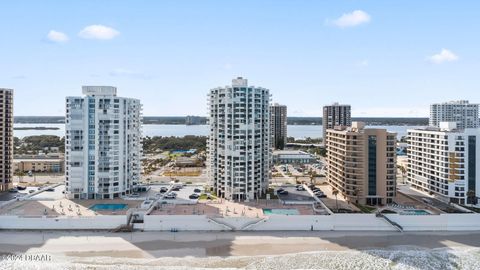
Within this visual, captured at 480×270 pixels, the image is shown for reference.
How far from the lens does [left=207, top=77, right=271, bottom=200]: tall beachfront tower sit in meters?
51.1

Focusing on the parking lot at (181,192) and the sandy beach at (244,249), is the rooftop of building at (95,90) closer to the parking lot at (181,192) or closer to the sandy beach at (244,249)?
the parking lot at (181,192)

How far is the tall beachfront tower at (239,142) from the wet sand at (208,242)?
11066 millimetres

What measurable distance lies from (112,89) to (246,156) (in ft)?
66.7

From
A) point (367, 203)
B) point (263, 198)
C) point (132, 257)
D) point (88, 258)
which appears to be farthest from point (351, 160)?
point (88, 258)

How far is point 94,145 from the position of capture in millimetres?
50938

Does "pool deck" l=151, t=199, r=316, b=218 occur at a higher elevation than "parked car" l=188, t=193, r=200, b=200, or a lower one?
lower

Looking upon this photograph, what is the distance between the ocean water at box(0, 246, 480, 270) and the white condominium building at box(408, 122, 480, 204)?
51.5 feet

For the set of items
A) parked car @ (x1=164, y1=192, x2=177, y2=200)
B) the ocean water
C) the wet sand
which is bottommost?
the ocean water

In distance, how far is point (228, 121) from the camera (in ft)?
171

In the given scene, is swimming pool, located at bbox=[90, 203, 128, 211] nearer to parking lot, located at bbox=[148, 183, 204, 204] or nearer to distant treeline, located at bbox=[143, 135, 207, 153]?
parking lot, located at bbox=[148, 183, 204, 204]

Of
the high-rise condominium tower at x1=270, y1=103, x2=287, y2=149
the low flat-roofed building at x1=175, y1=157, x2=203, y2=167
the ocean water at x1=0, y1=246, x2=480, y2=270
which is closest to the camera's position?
the ocean water at x1=0, y1=246, x2=480, y2=270

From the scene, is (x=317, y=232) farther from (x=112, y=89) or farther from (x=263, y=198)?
(x=112, y=89)

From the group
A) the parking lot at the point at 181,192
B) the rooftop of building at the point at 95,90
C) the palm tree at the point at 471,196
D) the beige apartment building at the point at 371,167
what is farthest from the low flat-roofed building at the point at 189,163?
the palm tree at the point at 471,196

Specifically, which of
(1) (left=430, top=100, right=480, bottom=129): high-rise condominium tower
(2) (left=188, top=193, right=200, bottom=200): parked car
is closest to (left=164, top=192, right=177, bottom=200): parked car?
(2) (left=188, top=193, right=200, bottom=200): parked car
